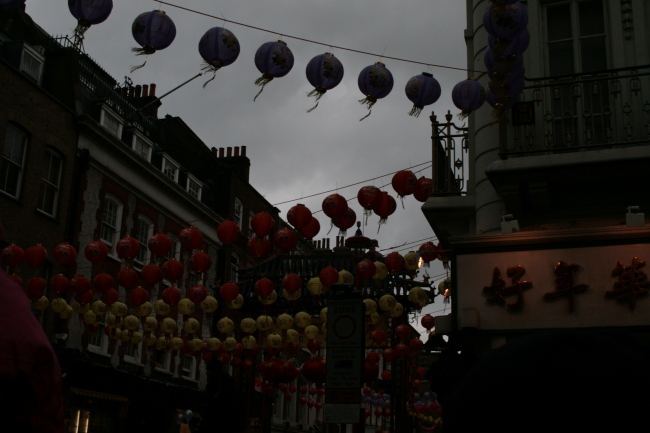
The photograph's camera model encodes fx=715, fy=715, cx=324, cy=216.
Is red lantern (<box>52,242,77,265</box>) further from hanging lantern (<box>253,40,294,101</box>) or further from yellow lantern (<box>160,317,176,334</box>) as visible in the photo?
hanging lantern (<box>253,40,294,101</box>)

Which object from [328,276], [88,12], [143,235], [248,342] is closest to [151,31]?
[88,12]

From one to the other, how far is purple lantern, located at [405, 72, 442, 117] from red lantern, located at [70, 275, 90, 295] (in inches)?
449

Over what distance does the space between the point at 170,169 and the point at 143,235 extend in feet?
14.1

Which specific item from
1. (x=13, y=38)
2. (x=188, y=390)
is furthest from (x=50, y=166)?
(x=188, y=390)

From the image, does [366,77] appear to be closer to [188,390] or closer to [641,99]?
[641,99]

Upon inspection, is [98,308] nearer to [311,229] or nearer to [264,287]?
[264,287]

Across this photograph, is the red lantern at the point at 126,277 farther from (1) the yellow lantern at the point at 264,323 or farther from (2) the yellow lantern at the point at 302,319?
(2) the yellow lantern at the point at 302,319

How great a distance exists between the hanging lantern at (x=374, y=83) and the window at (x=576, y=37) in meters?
2.38

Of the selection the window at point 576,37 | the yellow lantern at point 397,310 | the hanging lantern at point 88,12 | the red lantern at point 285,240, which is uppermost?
the window at point 576,37

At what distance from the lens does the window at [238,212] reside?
1442 inches

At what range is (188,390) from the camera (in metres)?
30.2

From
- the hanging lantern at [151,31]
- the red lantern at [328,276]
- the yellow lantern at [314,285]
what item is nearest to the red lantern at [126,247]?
the yellow lantern at [314,285]

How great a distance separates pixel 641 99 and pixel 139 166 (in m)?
21.9

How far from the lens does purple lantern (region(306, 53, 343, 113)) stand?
414 inches
